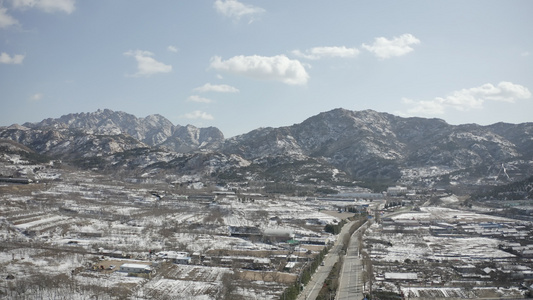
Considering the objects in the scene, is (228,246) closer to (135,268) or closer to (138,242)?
(138,242)

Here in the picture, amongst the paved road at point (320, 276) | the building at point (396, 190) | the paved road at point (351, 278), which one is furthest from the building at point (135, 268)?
the building at point (396, 190)

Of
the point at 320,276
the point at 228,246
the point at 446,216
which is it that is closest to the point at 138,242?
the point at 228,246

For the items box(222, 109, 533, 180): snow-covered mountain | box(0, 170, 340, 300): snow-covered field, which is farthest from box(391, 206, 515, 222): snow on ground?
box(222, 109, 533, 180): snow-covered mountain

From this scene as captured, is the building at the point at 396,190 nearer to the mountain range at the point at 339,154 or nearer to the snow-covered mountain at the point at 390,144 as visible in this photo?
the mountain range at the point at 339,154

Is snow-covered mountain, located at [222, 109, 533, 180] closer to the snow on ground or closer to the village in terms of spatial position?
the snow on ground

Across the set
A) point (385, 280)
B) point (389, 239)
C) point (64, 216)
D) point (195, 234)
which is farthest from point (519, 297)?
point (64, 216)

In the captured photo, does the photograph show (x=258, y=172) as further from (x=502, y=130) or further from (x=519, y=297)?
(x=502, y=130)
